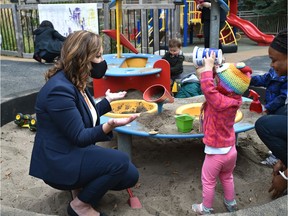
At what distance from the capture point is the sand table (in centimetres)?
240

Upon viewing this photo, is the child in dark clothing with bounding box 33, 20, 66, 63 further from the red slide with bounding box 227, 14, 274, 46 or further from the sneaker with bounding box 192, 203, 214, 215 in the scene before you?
the sneaker with bounding box 192, 203, 214, 215

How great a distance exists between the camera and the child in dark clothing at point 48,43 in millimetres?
7582

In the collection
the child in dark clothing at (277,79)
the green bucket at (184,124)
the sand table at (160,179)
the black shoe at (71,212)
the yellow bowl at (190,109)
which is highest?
the child in dark clothing at (277,79)

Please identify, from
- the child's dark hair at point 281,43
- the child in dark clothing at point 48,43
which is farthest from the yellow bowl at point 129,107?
the child in dark clothing at point 48,43

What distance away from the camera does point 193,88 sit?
433 centimetres

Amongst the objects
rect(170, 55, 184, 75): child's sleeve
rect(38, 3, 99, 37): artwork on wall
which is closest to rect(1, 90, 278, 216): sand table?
rect(170, 55, 184, 75): child's sleeve

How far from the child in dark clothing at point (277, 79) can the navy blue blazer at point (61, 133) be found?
1027 millimetres

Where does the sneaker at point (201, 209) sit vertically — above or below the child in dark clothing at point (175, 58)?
below

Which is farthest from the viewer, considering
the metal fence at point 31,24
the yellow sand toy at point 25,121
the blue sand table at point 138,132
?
the metal fence at point 31,24

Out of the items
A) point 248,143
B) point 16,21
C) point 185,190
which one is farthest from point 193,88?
point 16,21

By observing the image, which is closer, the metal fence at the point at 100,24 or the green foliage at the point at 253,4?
the metal fence at the point at 100,24

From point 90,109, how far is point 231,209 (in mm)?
1097

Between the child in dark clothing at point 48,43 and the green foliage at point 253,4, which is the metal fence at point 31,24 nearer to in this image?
the child in dark clothing at point 48,43

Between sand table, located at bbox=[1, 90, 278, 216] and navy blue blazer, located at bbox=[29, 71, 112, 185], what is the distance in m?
0.44
